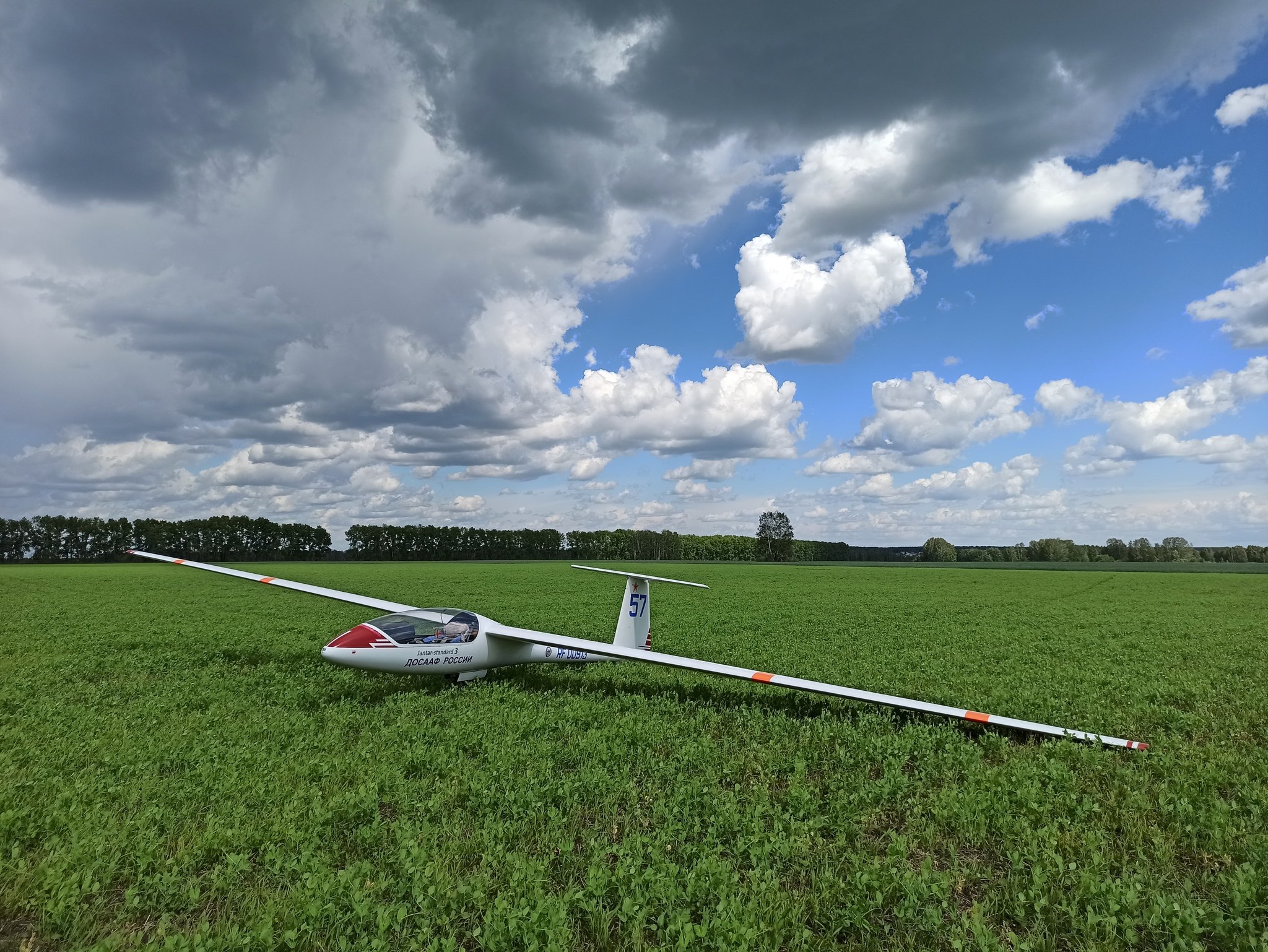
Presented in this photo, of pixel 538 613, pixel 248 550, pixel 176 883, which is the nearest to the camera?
pixel 176 883

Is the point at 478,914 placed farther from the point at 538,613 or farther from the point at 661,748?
the point at 538,613

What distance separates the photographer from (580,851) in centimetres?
608

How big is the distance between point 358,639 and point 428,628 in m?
1.30

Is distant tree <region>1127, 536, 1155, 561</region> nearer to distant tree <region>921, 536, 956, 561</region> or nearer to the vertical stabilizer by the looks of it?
distant tree <region>921, 536, 956, 561</region>

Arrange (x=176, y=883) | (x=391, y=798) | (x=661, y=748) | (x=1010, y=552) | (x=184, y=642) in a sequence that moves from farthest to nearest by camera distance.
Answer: (x=1010, y=552)
(x=184, y=642)
(x=661, y=748)
(x=391, y=798)
(x=176, y=883)

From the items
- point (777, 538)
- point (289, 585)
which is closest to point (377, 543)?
point (777, 538)

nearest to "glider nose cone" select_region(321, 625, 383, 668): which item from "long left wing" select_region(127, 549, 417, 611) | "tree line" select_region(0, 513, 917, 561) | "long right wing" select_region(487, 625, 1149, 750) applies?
"long right wing" select_region(487, 625, 1149, 750)

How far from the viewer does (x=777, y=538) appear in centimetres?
16062

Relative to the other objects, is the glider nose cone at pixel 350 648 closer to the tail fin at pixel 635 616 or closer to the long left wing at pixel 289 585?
the long left wing at pixel 289 585

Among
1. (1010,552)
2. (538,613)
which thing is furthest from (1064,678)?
(1010,552)

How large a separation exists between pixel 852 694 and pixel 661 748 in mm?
3514

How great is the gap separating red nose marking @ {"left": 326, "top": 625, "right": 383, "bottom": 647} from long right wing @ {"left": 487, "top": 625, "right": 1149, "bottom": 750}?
224 centimetres

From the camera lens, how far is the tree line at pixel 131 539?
120m

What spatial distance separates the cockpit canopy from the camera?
491 inches
